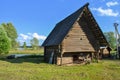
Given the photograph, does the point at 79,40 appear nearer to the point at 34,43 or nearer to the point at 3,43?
the point at 3,43

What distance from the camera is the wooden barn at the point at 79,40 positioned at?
2559 centimetres

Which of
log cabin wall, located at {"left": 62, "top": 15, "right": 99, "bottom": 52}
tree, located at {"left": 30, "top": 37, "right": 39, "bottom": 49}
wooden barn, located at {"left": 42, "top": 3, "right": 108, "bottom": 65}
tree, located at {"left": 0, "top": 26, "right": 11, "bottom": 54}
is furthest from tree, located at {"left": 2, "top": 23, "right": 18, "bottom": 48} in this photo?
log cabin wall, located at {"left": 62, "top": 15, "right": 99, "bottom": 52}

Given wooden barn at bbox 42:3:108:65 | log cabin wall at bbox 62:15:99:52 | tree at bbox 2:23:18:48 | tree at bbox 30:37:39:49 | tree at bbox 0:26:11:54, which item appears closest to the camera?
wooden barn at bbox 42:3:108:65

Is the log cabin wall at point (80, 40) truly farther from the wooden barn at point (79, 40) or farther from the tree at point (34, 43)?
the tree at point (34, 43)

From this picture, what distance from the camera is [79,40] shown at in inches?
1059

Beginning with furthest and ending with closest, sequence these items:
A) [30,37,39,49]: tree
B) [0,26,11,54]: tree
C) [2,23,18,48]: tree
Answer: [30,37,39,49]: tree < [2,23,18,48]: tree < [0,26,11,54]: tree

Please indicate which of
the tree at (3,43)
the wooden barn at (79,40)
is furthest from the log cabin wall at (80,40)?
the tree at (3,43)

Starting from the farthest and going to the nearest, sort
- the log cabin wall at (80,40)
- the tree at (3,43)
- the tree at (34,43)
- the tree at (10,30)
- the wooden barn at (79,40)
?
the tree at (34,43) → the tree at (10,30) → the tree at (3,43) → the log cabin wall at (80,40) → the wooden barn at (79,40)

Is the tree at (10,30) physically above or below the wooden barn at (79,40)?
above

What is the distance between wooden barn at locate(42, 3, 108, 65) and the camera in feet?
84.0

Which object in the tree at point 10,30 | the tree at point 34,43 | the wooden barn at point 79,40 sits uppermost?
the tree at point 10,30

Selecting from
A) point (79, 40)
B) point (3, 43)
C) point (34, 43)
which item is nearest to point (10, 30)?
point (3, 43)

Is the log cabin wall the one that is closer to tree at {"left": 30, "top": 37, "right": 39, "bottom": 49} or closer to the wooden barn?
the wooden barn

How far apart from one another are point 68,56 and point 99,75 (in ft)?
31.7
